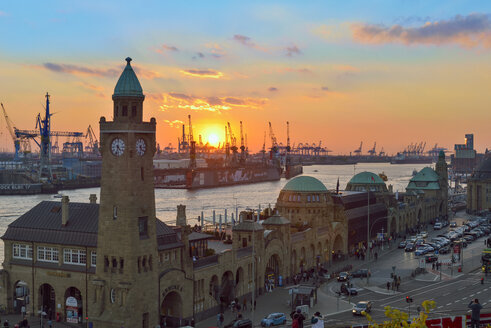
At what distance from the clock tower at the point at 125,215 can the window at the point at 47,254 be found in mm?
8056

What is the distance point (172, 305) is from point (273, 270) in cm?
2037

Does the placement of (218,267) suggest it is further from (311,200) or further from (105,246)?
(311,200)

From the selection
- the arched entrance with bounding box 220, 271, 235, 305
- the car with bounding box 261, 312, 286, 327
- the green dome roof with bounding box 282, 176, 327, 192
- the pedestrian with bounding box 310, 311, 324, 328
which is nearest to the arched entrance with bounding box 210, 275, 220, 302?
the arched entrance with bounding box 220, 271, 235, 305

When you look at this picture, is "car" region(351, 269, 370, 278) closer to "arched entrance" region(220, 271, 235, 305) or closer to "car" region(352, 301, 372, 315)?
"car" region(352, 301, 372, 315)

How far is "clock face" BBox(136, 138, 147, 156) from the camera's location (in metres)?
51.0

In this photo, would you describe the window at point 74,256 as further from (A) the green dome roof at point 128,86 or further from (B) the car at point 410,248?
(B) the car at point 410,248

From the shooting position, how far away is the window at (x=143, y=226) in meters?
51.3

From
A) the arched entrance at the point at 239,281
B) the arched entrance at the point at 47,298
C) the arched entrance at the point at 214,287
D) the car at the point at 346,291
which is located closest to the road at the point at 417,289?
the car at the point at 346,291

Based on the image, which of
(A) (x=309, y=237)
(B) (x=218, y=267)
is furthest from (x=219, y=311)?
(A) (x=309, y=237)

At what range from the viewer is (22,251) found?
60156 millimetres

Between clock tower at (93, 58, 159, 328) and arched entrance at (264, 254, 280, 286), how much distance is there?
24122mm

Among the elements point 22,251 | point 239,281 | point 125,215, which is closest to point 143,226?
point 125,215

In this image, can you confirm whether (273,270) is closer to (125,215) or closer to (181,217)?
(181,217)

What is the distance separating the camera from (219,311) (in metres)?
62.7
